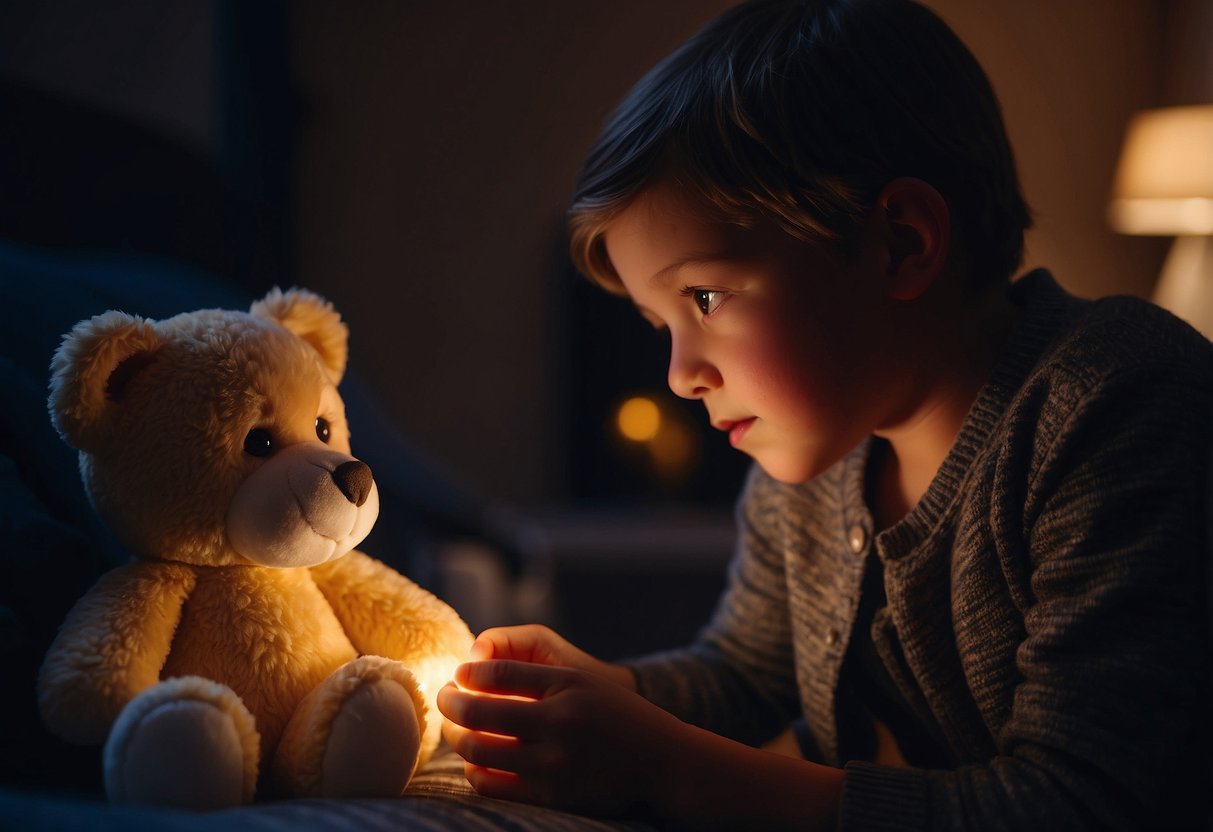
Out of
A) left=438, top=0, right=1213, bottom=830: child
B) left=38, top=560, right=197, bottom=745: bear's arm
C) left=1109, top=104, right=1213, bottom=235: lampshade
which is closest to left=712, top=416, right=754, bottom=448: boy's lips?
left=438, top=0, right=1213, bottom=830: child

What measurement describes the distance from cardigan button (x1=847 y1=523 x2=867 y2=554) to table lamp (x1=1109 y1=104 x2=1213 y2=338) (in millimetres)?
1611

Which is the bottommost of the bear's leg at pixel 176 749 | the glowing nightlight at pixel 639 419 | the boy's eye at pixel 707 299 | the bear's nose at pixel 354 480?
the bear's leg at pixel 176 749

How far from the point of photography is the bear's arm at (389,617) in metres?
0.52

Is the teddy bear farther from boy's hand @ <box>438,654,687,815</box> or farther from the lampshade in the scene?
the lampshade

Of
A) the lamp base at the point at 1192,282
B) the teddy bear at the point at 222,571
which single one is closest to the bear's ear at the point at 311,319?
the teddy bear at the point at 222,571

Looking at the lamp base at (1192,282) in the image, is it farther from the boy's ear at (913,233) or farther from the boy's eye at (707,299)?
the boy's eye at (707,299)

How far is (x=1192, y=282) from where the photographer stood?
2.05 m

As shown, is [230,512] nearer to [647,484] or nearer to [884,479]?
[884,479]

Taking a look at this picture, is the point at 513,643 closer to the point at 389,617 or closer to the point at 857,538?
the point at 389,617

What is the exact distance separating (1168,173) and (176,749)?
222 centimetres

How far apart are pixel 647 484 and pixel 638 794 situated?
1.92 m

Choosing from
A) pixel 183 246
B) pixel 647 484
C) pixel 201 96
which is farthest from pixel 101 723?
pixel 647 484

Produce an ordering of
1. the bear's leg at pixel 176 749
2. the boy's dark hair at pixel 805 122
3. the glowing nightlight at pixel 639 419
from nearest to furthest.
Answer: the bear's leg at pixel 176 749, the boy's dark hair at pixel 805 122, the glowing nightlight at pixel 639 419

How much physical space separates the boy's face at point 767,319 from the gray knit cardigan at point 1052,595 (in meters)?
0.08
